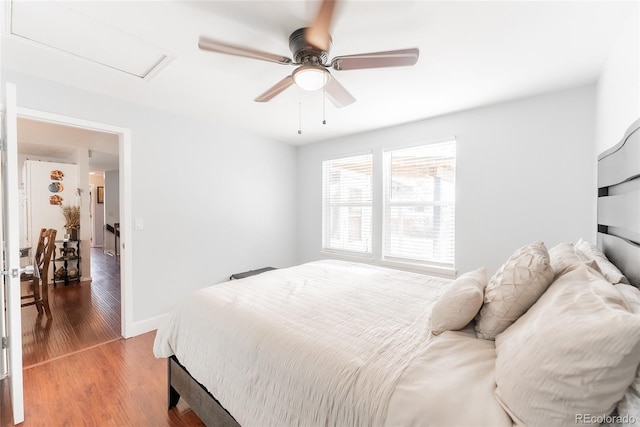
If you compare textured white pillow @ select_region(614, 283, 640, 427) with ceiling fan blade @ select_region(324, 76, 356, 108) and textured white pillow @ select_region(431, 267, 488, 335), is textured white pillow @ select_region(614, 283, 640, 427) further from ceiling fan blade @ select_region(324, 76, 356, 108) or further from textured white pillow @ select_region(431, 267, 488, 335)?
ceiling fan blade @ select_region(324, 76, 356, 108)

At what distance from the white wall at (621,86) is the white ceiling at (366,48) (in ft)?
0.30

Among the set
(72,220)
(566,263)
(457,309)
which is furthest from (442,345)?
(72,220)

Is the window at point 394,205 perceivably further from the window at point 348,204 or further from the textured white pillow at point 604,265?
the textured white pillow at point 604,265

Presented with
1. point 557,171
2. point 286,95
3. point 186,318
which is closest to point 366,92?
point 286,95

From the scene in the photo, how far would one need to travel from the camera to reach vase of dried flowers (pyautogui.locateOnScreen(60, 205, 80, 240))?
16.7ft

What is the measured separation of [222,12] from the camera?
1543mm

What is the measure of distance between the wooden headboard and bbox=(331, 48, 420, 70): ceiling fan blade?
1095mm

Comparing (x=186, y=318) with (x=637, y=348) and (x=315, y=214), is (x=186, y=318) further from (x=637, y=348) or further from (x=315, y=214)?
(x=315, y=214)

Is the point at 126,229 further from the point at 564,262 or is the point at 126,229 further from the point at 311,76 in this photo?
the point at 564,262

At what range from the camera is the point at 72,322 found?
10.5 ft

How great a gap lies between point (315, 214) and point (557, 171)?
304cm

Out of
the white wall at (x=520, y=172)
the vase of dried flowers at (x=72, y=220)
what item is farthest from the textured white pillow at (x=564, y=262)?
the vase of dried flowers at (x=72, y=220)

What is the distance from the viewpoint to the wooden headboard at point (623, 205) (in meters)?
1.27

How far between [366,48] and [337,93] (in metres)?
0.34
